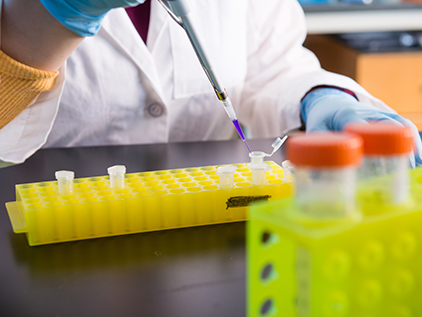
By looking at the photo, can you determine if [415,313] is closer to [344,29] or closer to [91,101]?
[91,101]

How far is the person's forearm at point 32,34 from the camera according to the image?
27.1 inches

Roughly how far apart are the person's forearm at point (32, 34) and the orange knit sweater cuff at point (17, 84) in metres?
0.03

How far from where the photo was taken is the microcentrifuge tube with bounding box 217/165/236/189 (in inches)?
23.2

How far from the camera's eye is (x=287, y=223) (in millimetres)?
275

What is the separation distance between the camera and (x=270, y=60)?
4.24ft

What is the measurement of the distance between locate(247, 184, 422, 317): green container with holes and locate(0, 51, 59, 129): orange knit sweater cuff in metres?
0.55

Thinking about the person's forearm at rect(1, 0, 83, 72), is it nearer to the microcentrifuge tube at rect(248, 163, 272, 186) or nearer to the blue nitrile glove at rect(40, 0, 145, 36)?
the blue nitrile glove at rect(40, 0, 145, 36)

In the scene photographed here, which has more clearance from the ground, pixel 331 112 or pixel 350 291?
pixel 331 112

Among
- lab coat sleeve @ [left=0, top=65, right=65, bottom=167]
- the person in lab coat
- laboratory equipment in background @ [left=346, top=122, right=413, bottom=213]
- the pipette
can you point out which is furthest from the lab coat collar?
laboratory equipment in background @ [left=346, top=122, right=413, bottom=213]

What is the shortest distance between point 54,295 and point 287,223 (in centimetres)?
25

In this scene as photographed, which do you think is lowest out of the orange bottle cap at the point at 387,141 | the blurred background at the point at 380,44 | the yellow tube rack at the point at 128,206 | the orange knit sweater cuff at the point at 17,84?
the yellow tube rack at the point at 128,206

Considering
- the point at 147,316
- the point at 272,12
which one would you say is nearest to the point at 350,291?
the point at 147,316

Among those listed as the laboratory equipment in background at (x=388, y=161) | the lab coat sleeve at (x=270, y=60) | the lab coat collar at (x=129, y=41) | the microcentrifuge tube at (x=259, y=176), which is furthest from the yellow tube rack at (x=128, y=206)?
the lab coat sleeve at (x=270, y=60)

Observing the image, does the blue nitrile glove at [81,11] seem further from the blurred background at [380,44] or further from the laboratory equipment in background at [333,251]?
the blurred background at [380,44]
